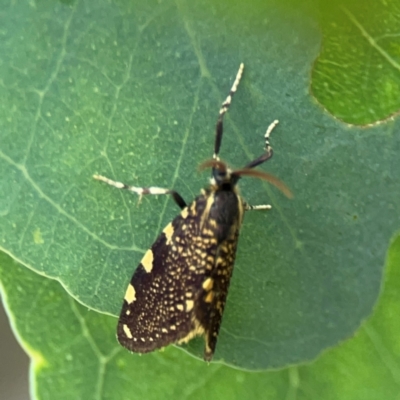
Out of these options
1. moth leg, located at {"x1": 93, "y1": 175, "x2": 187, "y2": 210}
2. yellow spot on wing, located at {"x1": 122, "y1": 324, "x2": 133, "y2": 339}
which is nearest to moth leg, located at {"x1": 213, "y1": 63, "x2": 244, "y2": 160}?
moth leg, located at {"x1": 93, "y1": 175, "x2": 187, "y2": 210}

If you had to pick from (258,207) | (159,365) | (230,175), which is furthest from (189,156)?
(159,365)

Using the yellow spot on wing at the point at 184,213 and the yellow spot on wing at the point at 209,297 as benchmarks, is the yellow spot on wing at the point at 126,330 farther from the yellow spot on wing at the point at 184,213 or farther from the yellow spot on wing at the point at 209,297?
the yellow spot on wing at the point at 184,213

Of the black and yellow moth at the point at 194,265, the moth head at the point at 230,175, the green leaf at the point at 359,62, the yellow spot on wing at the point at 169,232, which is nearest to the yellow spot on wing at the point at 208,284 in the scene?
the black and yellow moth at the point at 194,265

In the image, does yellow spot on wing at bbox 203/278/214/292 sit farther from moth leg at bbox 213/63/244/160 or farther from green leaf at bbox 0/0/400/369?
moth leg at bbox 213/63/244/160

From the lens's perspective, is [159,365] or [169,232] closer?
[169,232]

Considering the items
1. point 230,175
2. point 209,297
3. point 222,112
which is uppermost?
point 222,112

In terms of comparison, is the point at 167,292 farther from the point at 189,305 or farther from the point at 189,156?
the point at 189,156
